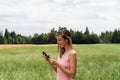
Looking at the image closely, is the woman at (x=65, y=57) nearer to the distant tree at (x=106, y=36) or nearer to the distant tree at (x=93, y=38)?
the distant tree at (x=93, y=38)

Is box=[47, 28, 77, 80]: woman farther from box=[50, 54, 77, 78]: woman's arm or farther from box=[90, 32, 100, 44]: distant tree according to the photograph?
box=[90, 32, 100, 44]: distant tree

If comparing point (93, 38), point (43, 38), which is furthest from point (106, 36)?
point (43, 38)

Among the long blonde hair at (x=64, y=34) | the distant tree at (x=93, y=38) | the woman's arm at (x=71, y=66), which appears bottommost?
the woman's arm at (x=71, y=66)

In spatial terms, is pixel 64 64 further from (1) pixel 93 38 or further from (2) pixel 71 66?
(1) pixel 93 38

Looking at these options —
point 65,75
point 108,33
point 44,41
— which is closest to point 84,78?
point 65,75

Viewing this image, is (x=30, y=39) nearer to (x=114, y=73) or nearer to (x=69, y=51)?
(x=114, y=73)

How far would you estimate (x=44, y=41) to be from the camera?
346 feet

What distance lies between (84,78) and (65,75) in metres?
6.64

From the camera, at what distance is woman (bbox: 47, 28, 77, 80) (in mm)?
6359

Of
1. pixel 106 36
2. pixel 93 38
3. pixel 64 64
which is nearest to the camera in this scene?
pixel 64 64

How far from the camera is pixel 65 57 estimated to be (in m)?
6.47

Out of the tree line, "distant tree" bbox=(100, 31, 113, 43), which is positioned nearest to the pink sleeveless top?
the tree line

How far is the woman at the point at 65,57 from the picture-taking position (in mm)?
6359

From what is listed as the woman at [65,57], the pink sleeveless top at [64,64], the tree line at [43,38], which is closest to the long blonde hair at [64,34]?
the woman at [65,57]
